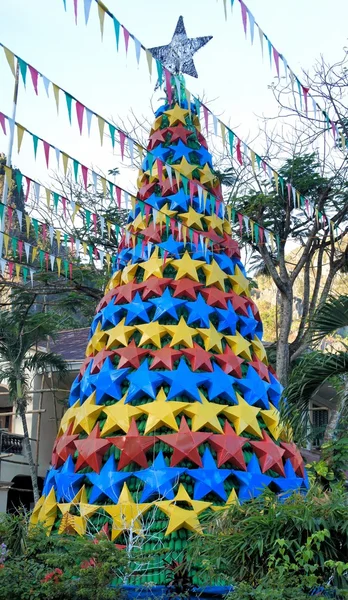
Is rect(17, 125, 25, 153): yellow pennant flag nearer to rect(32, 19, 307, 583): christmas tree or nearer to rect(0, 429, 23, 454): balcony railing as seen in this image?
rect(32, 19, 307, 583): christmas tree

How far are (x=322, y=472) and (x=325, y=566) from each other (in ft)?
6.81

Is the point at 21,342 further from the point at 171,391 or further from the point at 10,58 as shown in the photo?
the point at 10,58

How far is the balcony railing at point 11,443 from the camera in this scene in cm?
2173

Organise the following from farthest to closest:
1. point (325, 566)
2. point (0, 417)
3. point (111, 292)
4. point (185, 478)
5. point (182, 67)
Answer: point (0, 417) → point (182, 67) → point (111, 292) → point (185, 478) → point (325, 566)

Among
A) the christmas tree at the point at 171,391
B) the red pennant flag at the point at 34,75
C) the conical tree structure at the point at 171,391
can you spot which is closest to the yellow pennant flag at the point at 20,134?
the red pennant flag at the point at 34,75

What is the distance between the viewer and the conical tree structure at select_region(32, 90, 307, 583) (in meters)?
8.80

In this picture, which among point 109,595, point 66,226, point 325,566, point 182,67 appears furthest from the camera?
point 66,226

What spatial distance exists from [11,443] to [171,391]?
13941 millimetres

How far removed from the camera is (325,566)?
7.29m

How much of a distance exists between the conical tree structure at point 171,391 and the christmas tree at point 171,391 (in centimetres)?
1

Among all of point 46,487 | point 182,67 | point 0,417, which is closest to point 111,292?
point 46,487

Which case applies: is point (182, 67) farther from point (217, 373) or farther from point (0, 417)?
point (0, 417)

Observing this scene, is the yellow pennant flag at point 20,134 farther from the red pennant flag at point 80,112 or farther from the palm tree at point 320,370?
the palm tree at point 320,370

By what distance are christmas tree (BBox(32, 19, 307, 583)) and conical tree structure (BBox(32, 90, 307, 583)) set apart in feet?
0.05
